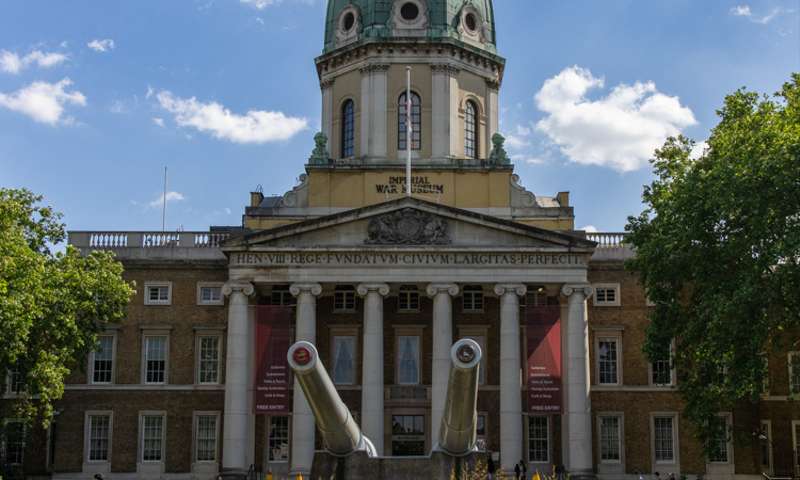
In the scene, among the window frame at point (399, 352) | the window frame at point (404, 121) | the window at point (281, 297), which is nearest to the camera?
the window frame at point (399, 352)

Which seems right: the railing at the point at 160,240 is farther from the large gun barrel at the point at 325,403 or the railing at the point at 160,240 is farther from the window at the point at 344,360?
the large gun barrel at the point at 325,403

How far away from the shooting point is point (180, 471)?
49.8 metres

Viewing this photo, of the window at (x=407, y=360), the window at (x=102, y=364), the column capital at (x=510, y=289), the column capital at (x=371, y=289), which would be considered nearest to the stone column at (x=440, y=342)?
the column capital at (x=510, y=289)

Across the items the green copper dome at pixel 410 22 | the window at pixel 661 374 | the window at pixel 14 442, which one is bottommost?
the window at pixel 14 442

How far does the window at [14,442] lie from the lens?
154 feet

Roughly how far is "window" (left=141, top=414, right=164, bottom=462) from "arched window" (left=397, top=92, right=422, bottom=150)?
17.7m

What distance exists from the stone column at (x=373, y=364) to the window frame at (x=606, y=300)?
11.1 m

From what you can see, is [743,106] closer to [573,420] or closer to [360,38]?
[573,420]

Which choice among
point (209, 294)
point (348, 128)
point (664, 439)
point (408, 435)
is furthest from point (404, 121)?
point (664, 439)

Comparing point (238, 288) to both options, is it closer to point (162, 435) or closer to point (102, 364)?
point (162, 435)

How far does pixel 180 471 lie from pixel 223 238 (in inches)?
439

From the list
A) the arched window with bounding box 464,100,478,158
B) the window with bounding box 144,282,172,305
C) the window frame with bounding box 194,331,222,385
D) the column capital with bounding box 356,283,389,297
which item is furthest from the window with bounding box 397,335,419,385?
the window with bounding box 144,282,172,305

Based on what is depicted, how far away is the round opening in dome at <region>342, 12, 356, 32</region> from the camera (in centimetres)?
5581

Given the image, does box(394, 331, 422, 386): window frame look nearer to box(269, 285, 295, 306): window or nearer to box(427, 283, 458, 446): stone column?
box(427, 283, 458, 446): stone column
